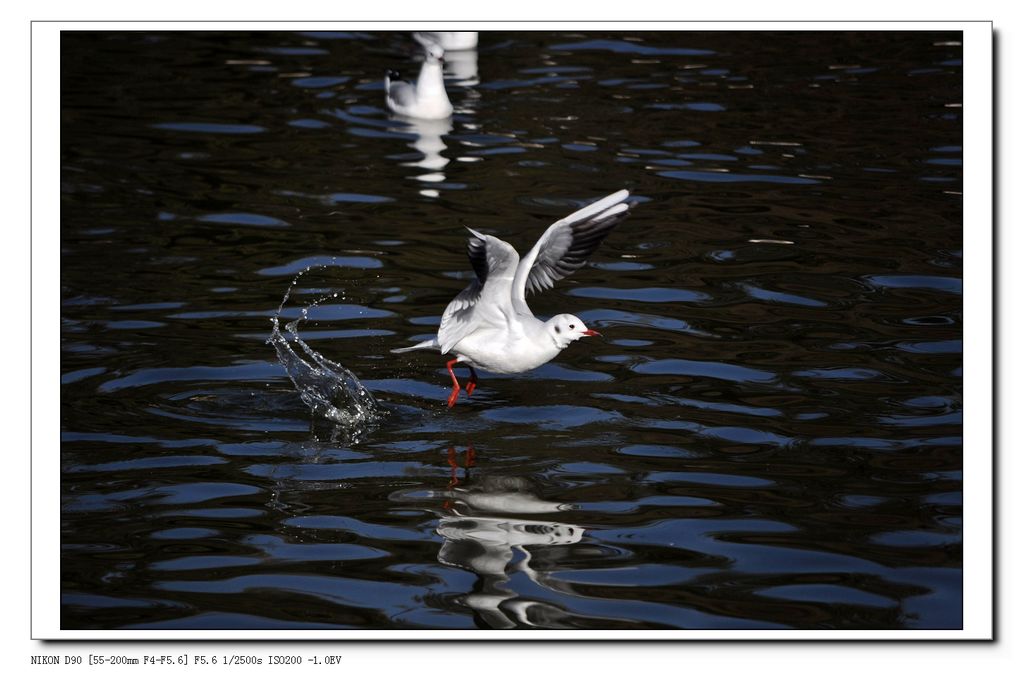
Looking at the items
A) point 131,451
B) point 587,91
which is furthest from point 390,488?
point 587,91

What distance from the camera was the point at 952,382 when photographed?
8.68 m

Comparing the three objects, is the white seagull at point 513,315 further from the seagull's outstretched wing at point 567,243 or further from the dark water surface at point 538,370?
the dark water surface at point 538,370

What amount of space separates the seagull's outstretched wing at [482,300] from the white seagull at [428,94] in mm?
6620

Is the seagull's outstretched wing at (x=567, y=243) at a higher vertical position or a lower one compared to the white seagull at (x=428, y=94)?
lower

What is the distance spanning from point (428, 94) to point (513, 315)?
693 cm

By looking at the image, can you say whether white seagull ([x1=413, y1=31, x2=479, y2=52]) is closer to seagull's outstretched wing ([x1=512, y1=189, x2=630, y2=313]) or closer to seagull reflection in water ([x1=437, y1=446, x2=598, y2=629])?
seagull's outstretched wing ([x1=512, y1=189, x2=630, y2=313])

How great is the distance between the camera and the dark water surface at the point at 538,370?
21.3 feet

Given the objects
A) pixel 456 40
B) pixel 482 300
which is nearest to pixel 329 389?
pixel 482 300

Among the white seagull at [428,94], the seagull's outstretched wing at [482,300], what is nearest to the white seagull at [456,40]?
the white seagull at [428,94]

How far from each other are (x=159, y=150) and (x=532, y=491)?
25.9 ft

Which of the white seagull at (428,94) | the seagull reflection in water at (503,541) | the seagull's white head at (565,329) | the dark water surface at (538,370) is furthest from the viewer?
the white seagull at (428,94)

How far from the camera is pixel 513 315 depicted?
27.8 feet

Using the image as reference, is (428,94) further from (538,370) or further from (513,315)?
(513,315)
